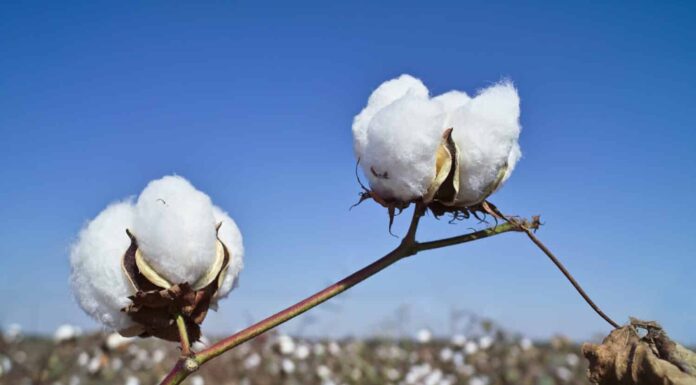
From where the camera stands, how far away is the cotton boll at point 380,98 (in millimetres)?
1160

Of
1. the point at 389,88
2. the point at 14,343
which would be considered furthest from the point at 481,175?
the point at 14,343

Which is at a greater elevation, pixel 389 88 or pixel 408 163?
pixel 389 88

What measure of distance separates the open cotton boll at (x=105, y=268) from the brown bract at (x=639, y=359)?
811mm

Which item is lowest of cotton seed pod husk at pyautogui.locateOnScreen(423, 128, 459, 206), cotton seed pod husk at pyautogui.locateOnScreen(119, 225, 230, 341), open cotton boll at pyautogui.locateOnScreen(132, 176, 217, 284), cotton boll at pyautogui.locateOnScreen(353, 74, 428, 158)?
cotton seed pod husk at pyautogui.locateOnScreen(119, 225, 230, 341)

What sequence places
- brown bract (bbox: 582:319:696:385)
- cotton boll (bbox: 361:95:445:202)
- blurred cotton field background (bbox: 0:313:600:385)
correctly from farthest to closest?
blurred cotton field background (bbox: 0:313:600:385), brown bract (bbox: 582:319:696:385), cotton boll (bbox: 361:95:445:202)

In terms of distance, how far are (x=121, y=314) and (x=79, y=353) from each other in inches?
216

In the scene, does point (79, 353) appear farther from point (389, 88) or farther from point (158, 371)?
point (389, 88)

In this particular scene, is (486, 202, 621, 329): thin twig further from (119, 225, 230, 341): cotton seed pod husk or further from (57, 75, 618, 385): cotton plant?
(119, 225, 230, 341): cotton seed pod husk

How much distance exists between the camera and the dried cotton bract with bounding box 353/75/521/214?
107 cm

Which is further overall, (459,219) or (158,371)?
(158,371)

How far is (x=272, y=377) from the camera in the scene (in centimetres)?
616

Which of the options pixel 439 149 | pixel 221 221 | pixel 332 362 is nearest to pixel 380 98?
pixel 439 149

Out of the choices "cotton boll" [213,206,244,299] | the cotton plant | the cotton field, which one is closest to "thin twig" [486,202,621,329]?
the cotton plant

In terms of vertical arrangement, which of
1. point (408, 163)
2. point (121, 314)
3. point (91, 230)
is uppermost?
point (408, 163)
